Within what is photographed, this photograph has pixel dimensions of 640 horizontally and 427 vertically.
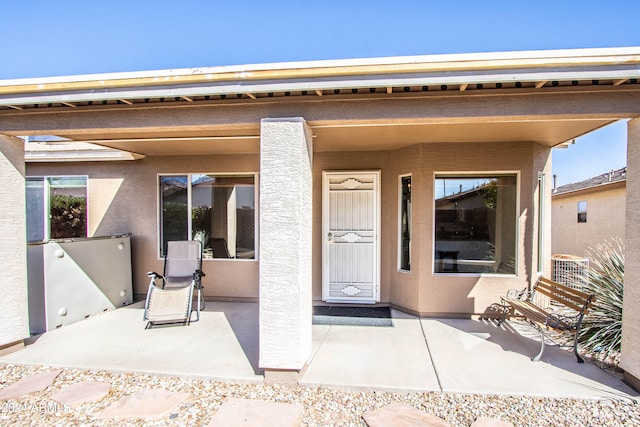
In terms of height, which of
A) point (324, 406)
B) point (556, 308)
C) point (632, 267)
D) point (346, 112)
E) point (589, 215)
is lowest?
point (324, 406)

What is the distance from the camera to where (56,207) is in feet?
26.6

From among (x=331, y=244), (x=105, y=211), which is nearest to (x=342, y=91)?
(x=331, y=244)

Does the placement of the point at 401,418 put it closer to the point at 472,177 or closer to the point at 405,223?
the point at 405,223

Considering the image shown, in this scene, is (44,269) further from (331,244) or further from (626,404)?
(626,404)

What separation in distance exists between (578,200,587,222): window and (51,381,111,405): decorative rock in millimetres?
15804

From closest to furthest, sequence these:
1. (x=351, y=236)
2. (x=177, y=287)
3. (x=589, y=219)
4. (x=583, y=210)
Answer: (x=177, y=287), (x=351, y=236), (x=589, y=219), (x=583, y=210)

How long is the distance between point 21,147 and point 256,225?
3.93 metres

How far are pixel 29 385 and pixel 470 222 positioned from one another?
6532 mm

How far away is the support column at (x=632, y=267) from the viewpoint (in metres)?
3.82

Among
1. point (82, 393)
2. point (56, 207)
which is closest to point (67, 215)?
point (56, 207)

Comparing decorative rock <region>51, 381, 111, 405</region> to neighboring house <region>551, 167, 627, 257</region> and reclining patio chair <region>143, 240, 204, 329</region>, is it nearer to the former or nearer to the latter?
reclining patio chair <region>143, 240, 204, 329</region>

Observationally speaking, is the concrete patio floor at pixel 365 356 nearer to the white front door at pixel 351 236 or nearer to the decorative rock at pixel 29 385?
the decorative rock at pixel 29 385

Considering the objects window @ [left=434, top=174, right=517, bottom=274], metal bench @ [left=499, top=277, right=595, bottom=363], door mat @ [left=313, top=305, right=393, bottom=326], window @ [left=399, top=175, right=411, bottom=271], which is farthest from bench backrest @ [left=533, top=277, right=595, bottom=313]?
door mat @ [left=313, top=305, right=393, bottom=326]

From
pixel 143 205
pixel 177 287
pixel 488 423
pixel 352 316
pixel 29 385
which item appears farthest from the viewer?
pixel 143 205
